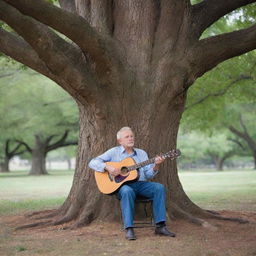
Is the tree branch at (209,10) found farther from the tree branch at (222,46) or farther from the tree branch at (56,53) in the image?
the tree branch at (56,53)

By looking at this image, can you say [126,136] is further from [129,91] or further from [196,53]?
[196,53]

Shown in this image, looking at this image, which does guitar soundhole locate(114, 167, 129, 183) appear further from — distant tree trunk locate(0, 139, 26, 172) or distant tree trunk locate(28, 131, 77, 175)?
distant tree trunk locate(0, 139, 26, 172)

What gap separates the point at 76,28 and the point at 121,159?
1.92 metres

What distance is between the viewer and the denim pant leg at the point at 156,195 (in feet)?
21.9

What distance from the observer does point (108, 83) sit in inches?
297

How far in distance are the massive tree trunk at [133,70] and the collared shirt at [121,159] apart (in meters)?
0.73

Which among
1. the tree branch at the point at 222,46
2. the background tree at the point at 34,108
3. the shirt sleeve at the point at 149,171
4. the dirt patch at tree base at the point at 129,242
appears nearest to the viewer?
the dirt patch at tree base at the point at 129,242

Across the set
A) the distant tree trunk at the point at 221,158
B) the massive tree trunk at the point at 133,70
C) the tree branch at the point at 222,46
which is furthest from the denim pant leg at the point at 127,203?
the distant tree trunk at the point at 221,158

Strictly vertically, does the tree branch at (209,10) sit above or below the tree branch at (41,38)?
above

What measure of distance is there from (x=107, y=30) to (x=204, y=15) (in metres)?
1.68

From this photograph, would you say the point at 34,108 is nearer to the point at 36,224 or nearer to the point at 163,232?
the point at 36,224

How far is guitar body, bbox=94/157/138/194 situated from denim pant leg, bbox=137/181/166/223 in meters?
0.23

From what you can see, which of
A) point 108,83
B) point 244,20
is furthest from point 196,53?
point 244,20

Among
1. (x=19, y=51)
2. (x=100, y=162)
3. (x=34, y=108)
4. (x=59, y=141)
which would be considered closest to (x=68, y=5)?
(x=19, y=51)
